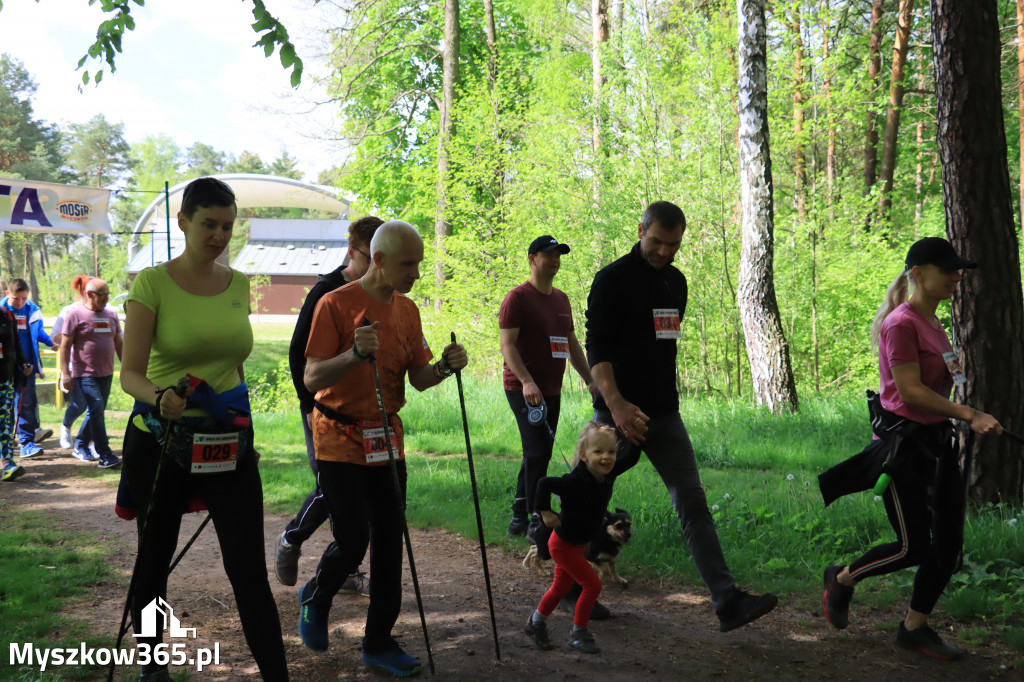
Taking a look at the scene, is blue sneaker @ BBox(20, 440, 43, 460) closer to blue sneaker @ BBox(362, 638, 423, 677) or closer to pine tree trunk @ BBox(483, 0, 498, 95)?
Answer: blue sneaker @ BBox(362, 638, 423, 677)

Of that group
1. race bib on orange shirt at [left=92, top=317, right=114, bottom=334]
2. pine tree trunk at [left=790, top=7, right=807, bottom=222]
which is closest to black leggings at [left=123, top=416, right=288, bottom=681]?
race bib on orange shirt at [left=92, top=317, right=114, bottom=334]

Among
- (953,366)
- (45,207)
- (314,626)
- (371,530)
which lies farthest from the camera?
(45,207)

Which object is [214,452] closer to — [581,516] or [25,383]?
[581,516]

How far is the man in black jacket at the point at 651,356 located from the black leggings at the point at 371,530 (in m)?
1.25

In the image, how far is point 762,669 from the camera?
4117 millimetres

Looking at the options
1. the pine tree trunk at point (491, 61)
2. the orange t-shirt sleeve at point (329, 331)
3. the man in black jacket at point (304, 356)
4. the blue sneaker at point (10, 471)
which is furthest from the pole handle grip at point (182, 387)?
the pine tree trunk at point (491, 61)

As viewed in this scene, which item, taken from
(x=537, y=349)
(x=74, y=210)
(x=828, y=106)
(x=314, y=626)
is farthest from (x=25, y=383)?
(x=828, y=106)

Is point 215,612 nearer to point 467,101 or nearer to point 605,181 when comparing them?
point 605,181

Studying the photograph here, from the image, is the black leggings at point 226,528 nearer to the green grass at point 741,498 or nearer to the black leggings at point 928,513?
the green grass at point 741,498

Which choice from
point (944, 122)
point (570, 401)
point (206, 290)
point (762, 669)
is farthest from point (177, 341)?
point (570, 401)

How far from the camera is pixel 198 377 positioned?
342cm

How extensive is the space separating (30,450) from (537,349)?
308 inches

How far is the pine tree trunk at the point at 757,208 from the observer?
1132cm

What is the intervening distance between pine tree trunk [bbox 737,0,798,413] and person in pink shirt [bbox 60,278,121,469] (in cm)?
785
